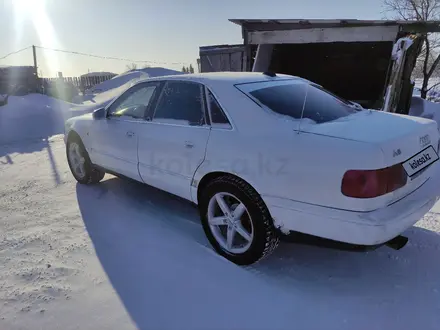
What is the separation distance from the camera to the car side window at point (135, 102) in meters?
3.59

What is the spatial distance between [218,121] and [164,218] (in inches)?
55.1

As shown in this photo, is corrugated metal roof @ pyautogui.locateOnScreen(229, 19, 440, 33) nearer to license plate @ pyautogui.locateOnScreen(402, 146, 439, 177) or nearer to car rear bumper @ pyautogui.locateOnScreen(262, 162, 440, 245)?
license plate @ pyautogui.locateOnScreen(402, 146, 439, 177)

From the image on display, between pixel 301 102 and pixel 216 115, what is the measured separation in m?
0.74

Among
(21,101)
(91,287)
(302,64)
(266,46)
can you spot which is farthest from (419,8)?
(91,287)

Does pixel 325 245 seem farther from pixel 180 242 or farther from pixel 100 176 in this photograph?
pixel 100 176

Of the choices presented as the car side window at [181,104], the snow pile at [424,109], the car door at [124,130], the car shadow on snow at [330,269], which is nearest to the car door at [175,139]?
the car side window at [181,104]

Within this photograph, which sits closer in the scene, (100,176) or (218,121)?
(218,121)

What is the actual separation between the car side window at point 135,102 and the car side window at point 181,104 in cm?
22

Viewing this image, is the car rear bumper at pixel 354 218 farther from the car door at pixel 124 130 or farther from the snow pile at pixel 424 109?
the snow pile at pixel 424 109

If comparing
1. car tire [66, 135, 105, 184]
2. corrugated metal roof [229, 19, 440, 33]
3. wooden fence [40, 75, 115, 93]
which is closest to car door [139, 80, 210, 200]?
car tire [66, 135, 105, 184]

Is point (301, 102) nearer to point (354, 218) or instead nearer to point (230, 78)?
point (230, 78)

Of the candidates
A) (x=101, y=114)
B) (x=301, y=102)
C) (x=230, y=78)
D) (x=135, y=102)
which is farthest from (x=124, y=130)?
(x=301, y=102)

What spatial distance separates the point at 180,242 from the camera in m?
3.15

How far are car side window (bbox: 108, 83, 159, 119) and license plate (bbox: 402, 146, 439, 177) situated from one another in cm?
244
